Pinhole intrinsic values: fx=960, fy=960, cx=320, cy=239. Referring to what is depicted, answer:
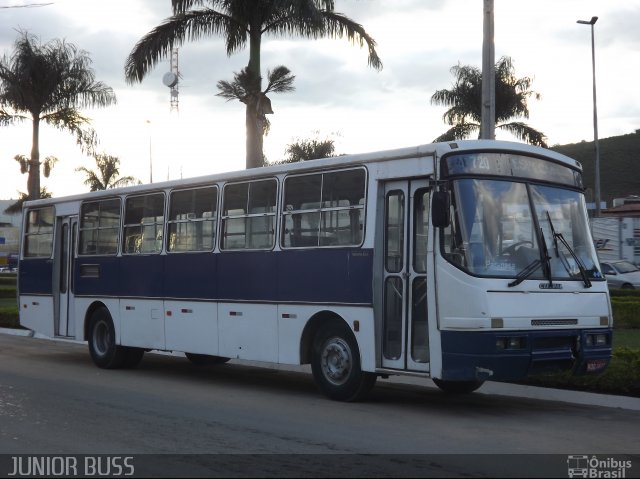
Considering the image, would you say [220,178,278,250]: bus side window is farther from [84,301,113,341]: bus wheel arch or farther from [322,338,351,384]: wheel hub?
[84,301,113,341]: bus wheel arch

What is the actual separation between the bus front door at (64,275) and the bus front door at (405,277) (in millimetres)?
8235

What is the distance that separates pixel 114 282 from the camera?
669 inches

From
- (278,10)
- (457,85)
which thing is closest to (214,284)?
(278,10)

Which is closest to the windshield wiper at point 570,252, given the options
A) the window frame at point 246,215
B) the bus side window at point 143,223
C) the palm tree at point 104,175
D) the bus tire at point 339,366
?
the bus tire at point 339,366

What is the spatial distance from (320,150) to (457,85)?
19.9m

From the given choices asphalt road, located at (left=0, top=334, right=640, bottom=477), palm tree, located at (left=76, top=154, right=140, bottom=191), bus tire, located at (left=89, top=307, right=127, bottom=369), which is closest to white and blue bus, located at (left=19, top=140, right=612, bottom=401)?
asphalt road, located at (left=0, top=334, right=640, bottom=477)

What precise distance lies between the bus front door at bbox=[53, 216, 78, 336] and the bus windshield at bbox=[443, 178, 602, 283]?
9.45m

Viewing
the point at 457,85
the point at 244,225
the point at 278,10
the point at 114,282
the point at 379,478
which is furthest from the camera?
the point at 457,85

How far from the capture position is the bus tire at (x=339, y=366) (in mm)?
12203

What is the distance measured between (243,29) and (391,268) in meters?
13.9

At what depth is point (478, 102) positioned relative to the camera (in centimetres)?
4216

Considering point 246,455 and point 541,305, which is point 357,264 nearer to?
point 541,305

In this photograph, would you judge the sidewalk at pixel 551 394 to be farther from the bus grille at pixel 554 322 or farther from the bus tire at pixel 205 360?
the bus tire at pixel 205 360

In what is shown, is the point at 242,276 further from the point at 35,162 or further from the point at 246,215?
the point at 35,162
